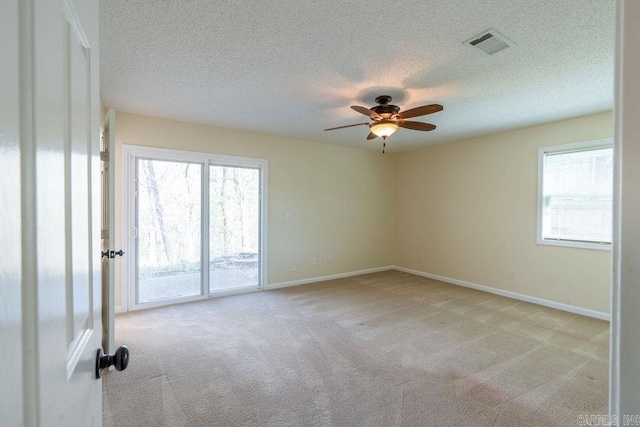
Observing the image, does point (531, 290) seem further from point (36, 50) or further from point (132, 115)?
point (132, 115)

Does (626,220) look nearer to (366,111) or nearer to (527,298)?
(366,111)

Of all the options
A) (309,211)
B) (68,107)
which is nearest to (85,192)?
(68,107)

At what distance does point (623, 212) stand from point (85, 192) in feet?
3.42

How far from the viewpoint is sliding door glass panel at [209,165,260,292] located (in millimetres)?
4430

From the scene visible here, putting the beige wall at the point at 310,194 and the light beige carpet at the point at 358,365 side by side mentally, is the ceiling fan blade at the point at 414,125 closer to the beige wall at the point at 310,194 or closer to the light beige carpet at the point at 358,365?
the light beige carpet at the point at 358,365

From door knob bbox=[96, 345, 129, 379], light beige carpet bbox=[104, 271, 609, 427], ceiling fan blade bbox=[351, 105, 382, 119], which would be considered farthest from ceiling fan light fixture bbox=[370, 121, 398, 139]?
door knob bbox=[96, 345, 129, 379]

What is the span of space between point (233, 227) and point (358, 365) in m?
2.90

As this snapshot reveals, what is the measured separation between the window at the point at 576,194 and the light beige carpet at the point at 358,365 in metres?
1.05

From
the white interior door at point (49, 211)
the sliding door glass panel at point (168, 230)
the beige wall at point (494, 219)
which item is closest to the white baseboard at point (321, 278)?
the beige wall at point (494, 219)

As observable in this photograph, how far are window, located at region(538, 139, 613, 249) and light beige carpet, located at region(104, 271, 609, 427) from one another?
105cm

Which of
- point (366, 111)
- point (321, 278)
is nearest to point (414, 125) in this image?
point (366, 111)

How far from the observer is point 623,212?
16.8 inches

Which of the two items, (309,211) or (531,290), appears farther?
(309,211)

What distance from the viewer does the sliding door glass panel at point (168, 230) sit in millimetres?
3910
